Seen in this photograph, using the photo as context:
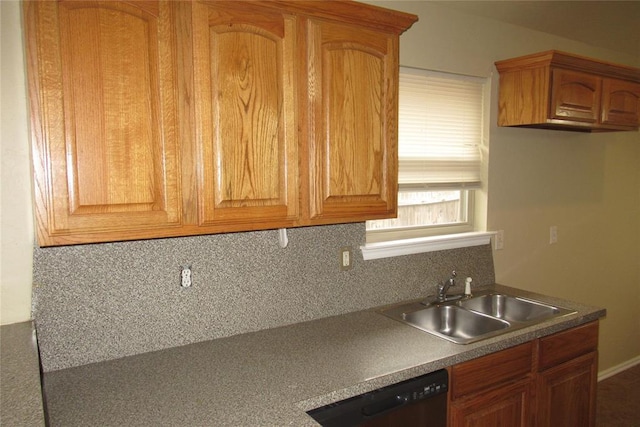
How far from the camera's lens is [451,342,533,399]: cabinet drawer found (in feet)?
5.55

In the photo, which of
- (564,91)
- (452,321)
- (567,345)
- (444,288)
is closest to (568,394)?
(567,345)

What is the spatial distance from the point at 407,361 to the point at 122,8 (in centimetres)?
149

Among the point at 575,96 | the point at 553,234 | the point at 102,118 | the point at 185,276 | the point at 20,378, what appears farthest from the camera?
the point at 553,234

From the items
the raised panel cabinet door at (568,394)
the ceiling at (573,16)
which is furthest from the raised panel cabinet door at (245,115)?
the raised panel cabinet door at (568,394)

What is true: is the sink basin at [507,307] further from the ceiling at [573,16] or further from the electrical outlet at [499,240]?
the ceiling at [573,16]

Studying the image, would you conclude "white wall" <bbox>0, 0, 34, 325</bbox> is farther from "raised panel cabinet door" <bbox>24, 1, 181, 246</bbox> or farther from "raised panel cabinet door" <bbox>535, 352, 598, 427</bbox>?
"raised panel cabinet door" <bbox>535, 352, 598, 427</bbox>

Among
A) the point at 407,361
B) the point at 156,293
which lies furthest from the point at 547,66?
the point at 156,293

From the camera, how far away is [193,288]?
69.7 inches

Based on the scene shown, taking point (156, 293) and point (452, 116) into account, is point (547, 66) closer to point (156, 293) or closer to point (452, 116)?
point (452, 116)

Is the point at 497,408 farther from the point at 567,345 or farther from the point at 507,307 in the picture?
the point at 507,307

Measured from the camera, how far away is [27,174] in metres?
1.50

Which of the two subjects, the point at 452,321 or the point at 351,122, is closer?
the point at 351,122

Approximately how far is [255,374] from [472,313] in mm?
1223

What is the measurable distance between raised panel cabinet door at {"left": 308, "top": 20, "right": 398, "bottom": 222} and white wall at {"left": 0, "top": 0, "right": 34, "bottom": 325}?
0.98 metres
